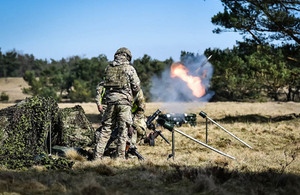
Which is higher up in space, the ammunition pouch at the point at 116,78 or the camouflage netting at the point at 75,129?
the ammunition pouch at the point at 116,78

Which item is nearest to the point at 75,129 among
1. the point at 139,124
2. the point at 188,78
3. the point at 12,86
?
the point at 139,124

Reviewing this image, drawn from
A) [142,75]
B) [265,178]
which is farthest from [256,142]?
[142,75]

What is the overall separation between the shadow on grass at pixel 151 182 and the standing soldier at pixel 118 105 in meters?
1.02

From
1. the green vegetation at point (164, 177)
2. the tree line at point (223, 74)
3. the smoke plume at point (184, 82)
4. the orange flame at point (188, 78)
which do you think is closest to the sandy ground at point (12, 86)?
the tree line at point (223, 74)

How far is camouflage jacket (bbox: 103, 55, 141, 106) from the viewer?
6285 mm

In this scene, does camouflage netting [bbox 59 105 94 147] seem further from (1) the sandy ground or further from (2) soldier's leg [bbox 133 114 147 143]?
(1) the sandy ground

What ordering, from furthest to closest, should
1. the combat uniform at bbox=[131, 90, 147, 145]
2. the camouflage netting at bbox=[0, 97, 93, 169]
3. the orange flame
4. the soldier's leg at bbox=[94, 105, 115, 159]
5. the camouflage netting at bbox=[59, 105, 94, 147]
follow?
the orange flame
the camouflage netting at bbox=[59, 105, 94, 147]
the combat uniform at bbox=[131, 90, 147, 145]
the soldier's leg at bbox=[94, 105, 115, 159]
the camouflage netting at bbox=[0, 97, 93, 169]

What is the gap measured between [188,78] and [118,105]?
4606 millimetres

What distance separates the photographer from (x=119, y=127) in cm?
632

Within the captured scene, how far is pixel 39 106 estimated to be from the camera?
642 centimetres

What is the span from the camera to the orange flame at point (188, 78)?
33.4ft

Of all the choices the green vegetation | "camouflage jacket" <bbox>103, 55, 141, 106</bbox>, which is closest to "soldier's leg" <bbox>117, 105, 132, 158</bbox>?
"camouflage jacket" <bbox>103, 55, 141, 106</bbox>

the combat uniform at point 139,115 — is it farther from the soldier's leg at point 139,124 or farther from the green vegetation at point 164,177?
the green vegetation at point 164,177

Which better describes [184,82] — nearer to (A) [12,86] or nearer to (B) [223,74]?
(B) [223,74]
